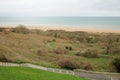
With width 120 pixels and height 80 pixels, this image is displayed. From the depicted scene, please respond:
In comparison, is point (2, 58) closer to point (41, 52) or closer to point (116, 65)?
point (41, 52)

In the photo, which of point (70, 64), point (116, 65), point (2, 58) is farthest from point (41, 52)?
point (116, 65)

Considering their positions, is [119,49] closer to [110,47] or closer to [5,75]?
[110,47]

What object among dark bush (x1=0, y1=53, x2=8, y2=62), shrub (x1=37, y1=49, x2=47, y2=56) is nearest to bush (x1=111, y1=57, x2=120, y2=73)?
shrub (x1=37, y1=49, x2=47, y2=56)

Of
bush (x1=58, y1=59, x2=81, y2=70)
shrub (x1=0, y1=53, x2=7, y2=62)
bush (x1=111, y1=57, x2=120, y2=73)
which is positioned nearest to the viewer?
shrub (x1=0, y1=53, x2=7, y2=62)

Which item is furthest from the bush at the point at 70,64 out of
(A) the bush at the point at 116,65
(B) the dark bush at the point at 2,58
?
(B) the dark bush at the point at 2,58

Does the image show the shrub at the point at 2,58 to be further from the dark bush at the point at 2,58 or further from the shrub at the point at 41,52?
the shrub at the point at 41,52

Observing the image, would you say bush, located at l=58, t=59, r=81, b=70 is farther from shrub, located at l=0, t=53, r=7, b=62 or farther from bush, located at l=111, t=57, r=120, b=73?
shrub, located at l=0, t=53, r=7, b=62

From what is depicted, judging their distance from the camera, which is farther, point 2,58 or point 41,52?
point 41,52

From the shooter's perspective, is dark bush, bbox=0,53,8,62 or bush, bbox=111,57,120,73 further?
bush, bbox=111,57,120,73

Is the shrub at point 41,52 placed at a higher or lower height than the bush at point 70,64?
higher

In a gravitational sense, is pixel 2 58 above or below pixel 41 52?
above

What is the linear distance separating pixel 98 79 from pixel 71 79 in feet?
20.2

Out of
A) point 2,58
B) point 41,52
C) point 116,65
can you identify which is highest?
point 2,58

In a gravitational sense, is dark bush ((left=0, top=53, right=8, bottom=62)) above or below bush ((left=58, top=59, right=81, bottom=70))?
above
